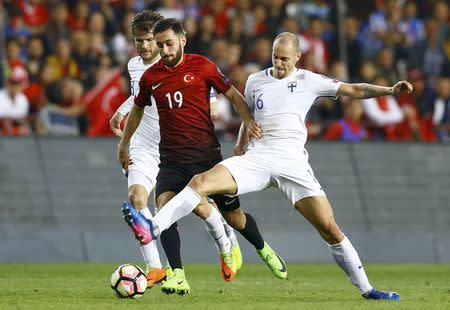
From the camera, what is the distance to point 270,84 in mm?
10945

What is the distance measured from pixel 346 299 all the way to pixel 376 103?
984 centimetres

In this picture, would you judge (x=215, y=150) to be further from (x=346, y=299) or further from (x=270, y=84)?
(x=346, y=299)

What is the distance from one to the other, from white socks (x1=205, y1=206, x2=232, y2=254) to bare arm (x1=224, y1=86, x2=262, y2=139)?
1133 millimetres

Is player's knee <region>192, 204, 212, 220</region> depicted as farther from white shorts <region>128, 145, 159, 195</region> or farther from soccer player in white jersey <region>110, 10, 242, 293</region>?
white shorts <region>128, 145, 159, 195</region>

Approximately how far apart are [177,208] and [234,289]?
2.12 meters

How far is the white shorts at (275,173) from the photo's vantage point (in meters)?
10.5

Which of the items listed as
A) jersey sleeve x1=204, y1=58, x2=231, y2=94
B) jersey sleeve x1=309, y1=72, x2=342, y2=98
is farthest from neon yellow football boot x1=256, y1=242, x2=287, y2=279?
jersey sleeve x1=309, y1=72, x2=342, y2=98

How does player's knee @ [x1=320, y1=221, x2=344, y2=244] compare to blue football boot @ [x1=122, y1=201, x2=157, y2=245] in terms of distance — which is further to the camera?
player's knee @ [x1=320, y1=221, x2=344, y2=244]

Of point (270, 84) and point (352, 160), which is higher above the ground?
point (270, 84)

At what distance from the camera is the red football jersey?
11023 millimetres

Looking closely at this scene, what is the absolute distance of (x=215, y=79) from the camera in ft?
36.6

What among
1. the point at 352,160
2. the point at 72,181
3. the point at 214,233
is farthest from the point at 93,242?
the point at 214,233

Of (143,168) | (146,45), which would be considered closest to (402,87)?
(146,45)

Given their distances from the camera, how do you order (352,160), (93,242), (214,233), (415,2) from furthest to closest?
(415,2)
(352,160)
(93,242)
(214,233)
